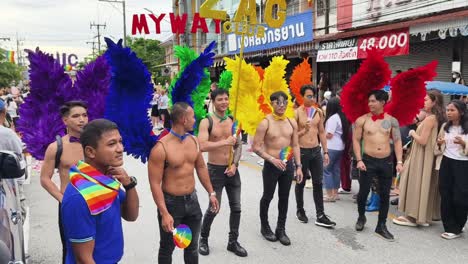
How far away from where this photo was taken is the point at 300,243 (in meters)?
4.80

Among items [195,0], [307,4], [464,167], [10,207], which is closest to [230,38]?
[307,4]

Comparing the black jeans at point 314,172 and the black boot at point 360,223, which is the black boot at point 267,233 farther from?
the black boot at point 360,223

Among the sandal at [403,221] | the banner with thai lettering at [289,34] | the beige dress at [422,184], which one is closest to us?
the beige dress at [422,184]

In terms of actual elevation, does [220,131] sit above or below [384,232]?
above

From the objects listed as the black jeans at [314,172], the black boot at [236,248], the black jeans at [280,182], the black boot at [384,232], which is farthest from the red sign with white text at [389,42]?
the black boot at [236,248]

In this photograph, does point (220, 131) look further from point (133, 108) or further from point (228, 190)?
point (133, 108)

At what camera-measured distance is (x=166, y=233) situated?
332 centimetres

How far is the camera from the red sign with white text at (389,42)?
10.8 m

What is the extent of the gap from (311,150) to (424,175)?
1.43 metres

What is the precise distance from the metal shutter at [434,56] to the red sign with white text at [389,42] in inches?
57.8

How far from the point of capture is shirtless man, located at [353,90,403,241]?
487cm

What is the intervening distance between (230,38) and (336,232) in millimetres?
18095

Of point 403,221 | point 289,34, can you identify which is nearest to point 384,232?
point 403,221

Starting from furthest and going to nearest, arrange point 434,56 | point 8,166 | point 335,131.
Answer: point 434,56
point 335,131
point 8,166
